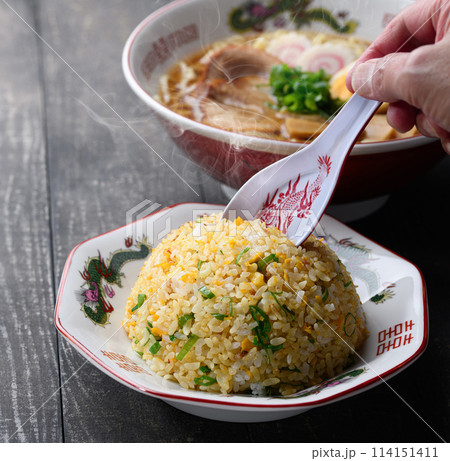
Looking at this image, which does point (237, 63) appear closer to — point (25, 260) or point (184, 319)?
point (25, 260)

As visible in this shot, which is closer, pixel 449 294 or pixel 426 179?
pixel 449 294

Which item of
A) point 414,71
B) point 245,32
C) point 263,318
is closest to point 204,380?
point 263,318

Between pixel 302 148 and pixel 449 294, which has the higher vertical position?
pixel 302 148

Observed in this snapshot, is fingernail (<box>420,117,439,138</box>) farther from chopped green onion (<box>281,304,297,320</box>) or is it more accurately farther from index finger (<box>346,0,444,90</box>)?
chopped green onion (<box>281,304,297,320</box>)

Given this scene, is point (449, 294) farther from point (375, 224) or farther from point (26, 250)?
point (26, 250)

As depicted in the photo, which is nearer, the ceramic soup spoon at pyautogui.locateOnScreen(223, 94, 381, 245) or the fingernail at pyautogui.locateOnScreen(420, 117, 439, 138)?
the ceramic soup spoon at pyautogui.locateOnScreen(223, 94, 381, 245)

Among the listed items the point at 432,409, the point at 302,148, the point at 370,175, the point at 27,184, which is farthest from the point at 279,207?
the point at 27,184

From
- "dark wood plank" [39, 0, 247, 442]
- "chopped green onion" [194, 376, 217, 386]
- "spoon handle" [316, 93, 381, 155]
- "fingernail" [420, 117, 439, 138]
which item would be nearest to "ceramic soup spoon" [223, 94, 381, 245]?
"spoon handle" [316, 93, 381, 155]
